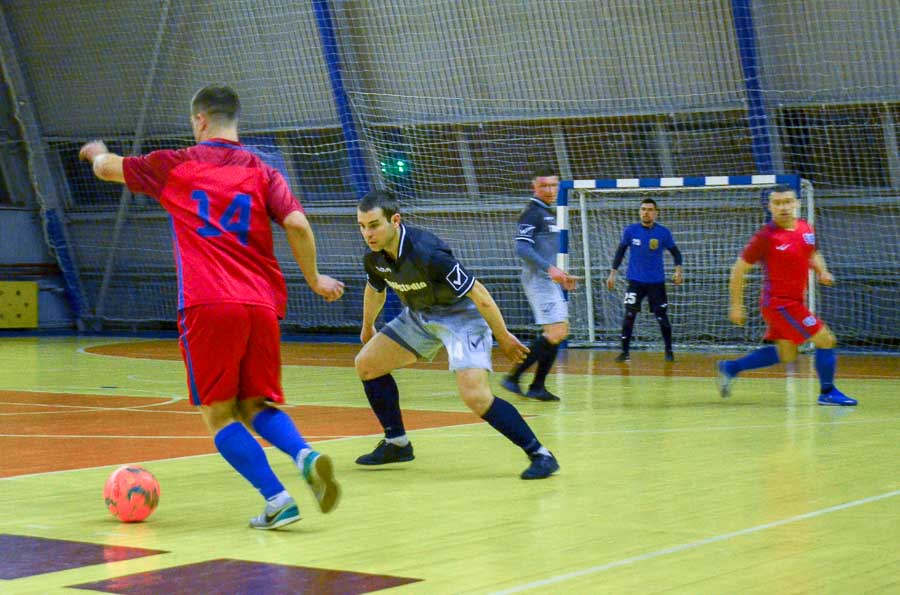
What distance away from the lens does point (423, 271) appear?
6.97 m

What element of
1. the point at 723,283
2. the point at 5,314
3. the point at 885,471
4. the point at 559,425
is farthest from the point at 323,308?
the point at 885,471

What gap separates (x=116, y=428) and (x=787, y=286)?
5.36 m

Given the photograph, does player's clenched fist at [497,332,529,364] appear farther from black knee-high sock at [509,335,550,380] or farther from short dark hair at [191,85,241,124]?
black knee-high sock at [509,335,550,380]

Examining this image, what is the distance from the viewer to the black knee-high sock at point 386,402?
7516 mm

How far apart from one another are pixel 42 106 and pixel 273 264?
65.0 ft

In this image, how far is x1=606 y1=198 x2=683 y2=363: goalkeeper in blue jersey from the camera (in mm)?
16391

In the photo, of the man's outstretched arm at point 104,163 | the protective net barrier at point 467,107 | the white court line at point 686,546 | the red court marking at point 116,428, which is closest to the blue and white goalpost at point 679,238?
the protective net barrier at point 467,107

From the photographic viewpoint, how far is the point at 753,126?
56.5 feet

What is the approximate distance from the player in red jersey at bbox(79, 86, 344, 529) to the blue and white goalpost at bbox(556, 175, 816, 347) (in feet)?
38.2

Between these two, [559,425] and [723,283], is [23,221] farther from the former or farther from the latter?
[559,425]

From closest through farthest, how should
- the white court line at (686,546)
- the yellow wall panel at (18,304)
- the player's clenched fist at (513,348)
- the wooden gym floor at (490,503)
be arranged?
the white court line at (686,546), the wooden gym floor at (490,503), the player's clenched fist at (513,348), the yellow wall panel at (18,304)

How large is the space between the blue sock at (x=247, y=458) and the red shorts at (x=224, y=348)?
6.6 inches

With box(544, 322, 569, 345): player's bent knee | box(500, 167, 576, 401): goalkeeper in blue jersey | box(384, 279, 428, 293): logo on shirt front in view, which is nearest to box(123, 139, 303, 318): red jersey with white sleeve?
box(384, 279, 428, 293): logo on shirt front

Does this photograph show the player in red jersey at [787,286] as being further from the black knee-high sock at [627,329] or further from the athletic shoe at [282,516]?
the athletic shoe at [282,516]
